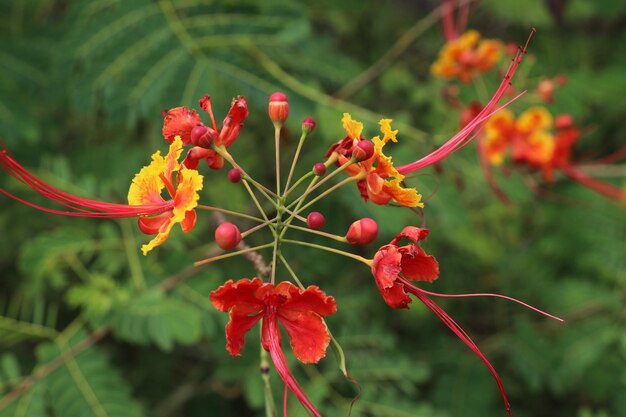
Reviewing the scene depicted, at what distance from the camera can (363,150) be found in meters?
1.44

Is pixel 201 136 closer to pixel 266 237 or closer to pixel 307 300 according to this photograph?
pixel 307 300

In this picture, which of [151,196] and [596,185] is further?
[596,185]

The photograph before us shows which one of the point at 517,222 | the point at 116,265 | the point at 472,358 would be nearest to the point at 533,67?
the point at 517,222

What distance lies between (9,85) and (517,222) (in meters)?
2.75

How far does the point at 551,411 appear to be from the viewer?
4.64 m

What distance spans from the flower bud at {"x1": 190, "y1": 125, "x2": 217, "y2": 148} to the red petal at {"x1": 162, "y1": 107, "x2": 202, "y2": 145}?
0.03 m

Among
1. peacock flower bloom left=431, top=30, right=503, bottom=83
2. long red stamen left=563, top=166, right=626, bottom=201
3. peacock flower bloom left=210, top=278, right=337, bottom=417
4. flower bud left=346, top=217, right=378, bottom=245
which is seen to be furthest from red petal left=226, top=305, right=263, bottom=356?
long red stamen left=563, top=166, right=626, bottom=201

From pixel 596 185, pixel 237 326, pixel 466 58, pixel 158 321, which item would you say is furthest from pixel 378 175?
pixel 596 185

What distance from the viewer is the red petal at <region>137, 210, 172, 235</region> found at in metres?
1.54

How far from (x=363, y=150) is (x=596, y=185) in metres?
2.37

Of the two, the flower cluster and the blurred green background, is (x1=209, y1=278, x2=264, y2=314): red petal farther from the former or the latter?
the blurred green background

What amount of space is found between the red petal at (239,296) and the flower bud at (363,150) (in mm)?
316

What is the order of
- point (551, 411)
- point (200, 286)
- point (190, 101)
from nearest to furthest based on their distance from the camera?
point (190, 101) < point (200, 286) < point (551, 411)

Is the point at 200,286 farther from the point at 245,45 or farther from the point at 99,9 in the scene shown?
the point at 99,9
